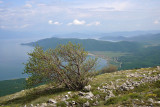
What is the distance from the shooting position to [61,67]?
22688mm

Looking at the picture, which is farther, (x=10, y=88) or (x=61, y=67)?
(x=10, y=88)

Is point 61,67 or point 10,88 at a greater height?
point 61,67

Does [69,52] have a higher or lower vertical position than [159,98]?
higher

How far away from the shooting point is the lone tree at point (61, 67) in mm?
20203

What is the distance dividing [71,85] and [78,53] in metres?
5.06

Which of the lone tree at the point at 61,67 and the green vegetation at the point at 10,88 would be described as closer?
the lone tree at the point at 61,67

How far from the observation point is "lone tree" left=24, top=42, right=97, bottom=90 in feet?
66.3

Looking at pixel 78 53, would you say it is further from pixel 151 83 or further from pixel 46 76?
pixel 151 83

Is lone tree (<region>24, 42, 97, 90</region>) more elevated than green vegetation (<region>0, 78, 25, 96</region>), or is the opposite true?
lone tree (<region>24, 42, 97, 90</region>)

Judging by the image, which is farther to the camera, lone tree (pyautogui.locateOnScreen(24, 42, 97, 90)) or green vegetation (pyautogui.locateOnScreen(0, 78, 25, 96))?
green vegetation (pyautogui.locateOnScreen(0, 78, 25, 96))

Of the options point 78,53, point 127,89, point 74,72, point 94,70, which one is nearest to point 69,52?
point 78,53

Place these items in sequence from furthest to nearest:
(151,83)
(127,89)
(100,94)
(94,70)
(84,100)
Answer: (94,70)
(151,83)
(127,89)
(100,94)
(84,100)

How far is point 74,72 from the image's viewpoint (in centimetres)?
2192

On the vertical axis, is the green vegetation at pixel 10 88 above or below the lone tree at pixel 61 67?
below
